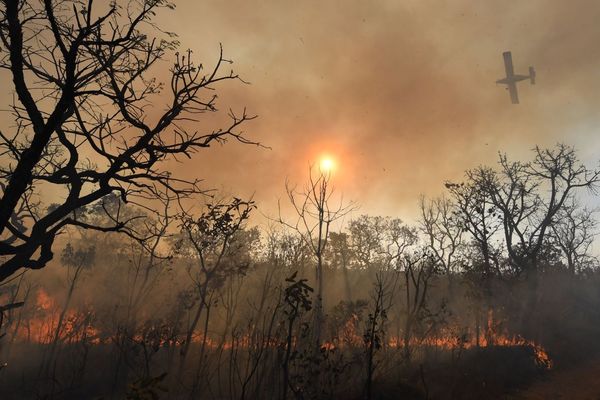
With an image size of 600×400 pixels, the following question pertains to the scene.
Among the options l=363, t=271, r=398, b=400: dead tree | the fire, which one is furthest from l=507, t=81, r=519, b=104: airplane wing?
l=363, t=271, r=398, b=400: dead tree

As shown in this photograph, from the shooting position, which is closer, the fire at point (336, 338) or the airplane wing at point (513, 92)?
the fire at point (336, 338)

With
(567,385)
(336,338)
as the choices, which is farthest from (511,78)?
(336,338)

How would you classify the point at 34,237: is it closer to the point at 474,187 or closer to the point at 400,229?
the point at 474,187

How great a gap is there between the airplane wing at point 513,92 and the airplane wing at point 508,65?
31.3 inches

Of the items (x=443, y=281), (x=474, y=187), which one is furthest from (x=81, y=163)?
(x=443, y=281)

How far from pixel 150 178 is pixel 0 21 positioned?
8.40 feet

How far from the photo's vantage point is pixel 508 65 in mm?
34000

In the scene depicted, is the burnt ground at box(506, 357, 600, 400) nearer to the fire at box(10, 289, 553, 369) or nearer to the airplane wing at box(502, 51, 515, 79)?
the fire at box(10, 289, 553, 369)

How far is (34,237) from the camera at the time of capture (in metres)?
4.48

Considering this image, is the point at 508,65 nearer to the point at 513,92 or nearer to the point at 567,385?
the point at 513,92

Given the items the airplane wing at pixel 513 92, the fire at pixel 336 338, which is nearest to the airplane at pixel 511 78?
the airplane wing at pixel 513 92

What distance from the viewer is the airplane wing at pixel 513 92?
33.1 metres

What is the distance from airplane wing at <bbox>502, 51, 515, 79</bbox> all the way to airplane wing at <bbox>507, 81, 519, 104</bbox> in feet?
2.61

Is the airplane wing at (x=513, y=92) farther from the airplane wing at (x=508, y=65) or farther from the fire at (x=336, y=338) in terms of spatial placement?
the fire at (x=336, y=338)
